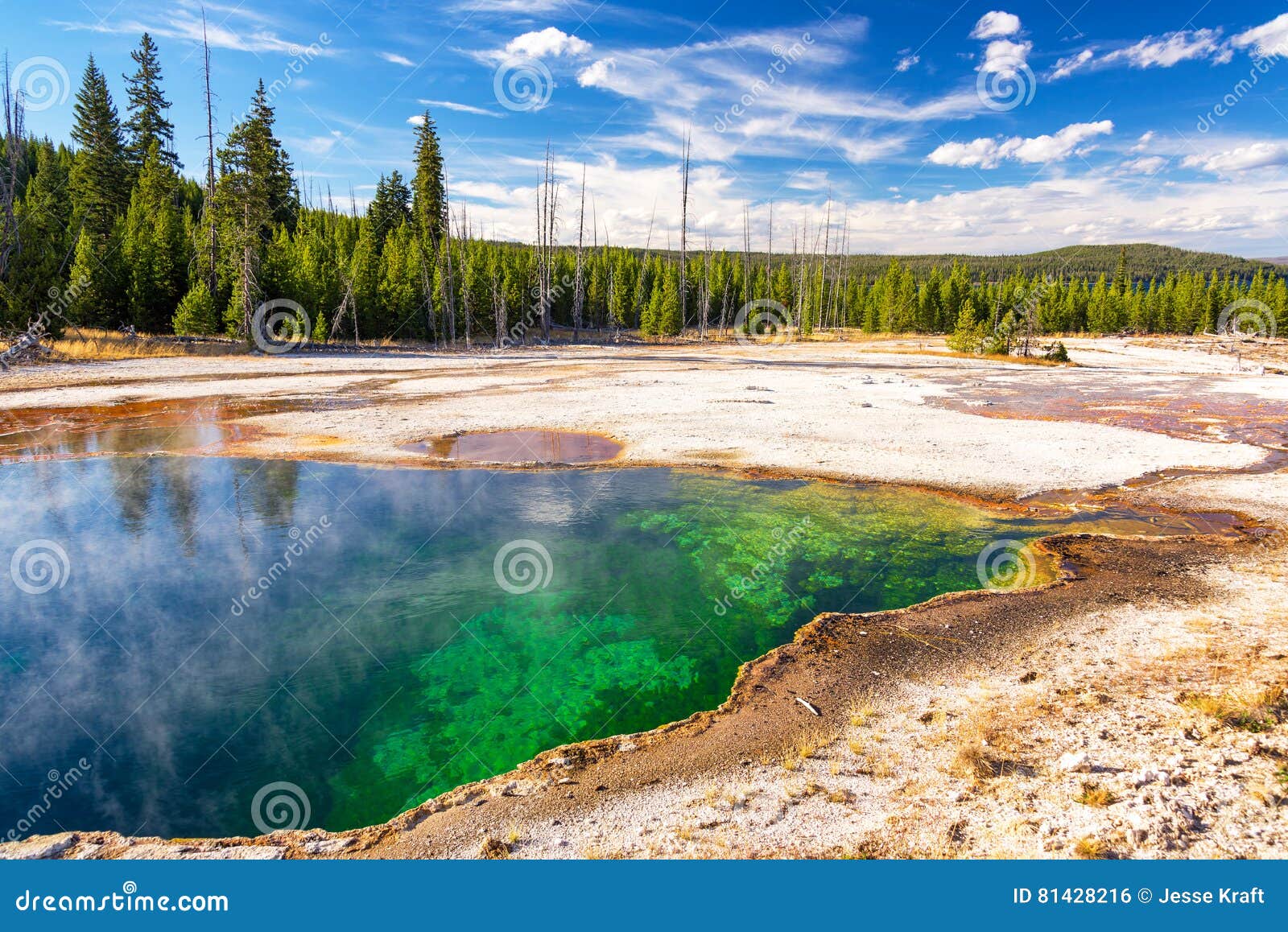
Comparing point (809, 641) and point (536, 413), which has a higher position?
point (536, 413)

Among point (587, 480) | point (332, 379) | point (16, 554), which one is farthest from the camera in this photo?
point (332, 379)

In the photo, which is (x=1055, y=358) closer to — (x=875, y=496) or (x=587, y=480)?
(x=875, y=496)

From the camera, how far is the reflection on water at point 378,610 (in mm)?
6469

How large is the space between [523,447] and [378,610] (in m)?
10.1

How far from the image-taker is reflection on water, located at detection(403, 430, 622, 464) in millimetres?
18047

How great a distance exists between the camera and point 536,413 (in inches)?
945

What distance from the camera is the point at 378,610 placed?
31.6 ft

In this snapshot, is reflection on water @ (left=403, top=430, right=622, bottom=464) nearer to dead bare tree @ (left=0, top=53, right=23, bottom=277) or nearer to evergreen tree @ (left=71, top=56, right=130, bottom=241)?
dead bare tree @ (left=0, top=53, right=23, bottom=277)

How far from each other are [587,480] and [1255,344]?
90.7 metres

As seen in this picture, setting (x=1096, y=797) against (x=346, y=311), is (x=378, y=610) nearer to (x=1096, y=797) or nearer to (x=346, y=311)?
(x=1096, y=797)

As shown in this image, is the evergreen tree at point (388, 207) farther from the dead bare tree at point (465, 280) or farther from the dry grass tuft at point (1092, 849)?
the dry grass tuft at point (1092, 849)

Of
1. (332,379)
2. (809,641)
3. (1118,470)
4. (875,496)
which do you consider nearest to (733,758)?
(809,641)

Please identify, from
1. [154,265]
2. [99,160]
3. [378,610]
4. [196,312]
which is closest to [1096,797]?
[378,610]

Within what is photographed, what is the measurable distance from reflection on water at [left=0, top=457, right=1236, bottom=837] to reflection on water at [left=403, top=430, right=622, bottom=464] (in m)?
2.05
